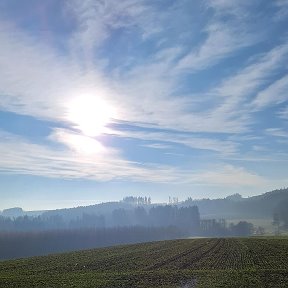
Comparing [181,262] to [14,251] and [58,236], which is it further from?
[58,236]

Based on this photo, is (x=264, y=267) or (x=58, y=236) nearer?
(x=264, y=267)

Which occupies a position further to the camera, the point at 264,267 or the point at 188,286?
the point at 264,267

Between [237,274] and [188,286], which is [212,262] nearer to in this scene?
[237,274]

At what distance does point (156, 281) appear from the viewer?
29969 millimetres

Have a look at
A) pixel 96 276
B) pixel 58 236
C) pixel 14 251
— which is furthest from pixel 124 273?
pixel 58 236

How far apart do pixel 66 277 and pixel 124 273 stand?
203 inches

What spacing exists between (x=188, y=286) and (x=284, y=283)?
675 centimetres

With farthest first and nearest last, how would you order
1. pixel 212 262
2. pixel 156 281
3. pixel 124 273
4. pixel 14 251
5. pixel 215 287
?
pixel 14 251
pixel 212 262
pixel 124 273
pixel 156 281
pixel 215 287

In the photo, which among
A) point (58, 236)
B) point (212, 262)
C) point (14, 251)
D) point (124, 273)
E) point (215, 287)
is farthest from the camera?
point (58, 236)

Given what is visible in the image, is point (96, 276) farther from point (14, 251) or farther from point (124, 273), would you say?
point (14, 251)

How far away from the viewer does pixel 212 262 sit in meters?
42.8

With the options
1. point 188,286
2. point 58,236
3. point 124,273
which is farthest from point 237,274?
point 58,236

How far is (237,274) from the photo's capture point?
3278 centimetres

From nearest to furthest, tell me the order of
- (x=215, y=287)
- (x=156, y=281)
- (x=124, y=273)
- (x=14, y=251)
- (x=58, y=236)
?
(x=215, y=287) < (x=156, y=281) < (x=124, y=273) < (x=14, y=251) < (x=58, y=236)
